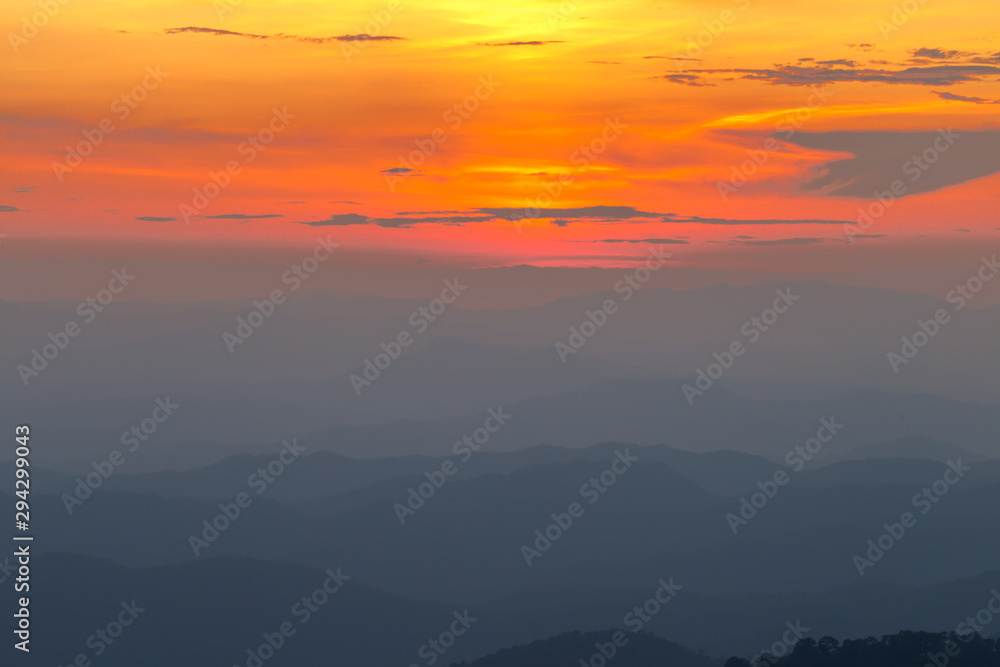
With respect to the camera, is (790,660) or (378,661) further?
(378,661)

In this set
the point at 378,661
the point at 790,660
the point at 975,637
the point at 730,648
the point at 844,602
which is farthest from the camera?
the point at 844,602

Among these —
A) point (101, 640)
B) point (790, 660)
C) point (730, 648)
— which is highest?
point (790, 660)

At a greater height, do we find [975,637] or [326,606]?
[975,637]

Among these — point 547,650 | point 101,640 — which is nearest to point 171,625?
point 101,640

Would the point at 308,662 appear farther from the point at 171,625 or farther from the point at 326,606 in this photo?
the point at 171,625

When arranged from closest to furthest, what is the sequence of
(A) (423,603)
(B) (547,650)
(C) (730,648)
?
1. (B) (547,650)
2. (C) (730,648)
3. (A) (423,603)

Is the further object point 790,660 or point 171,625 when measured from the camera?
point 171,625

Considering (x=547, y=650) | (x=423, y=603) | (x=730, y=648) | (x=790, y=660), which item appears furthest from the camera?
(x=423, y=603)

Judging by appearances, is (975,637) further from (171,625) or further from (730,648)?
(171,625)

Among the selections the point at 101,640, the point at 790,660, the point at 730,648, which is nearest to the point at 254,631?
the point at 101,640
